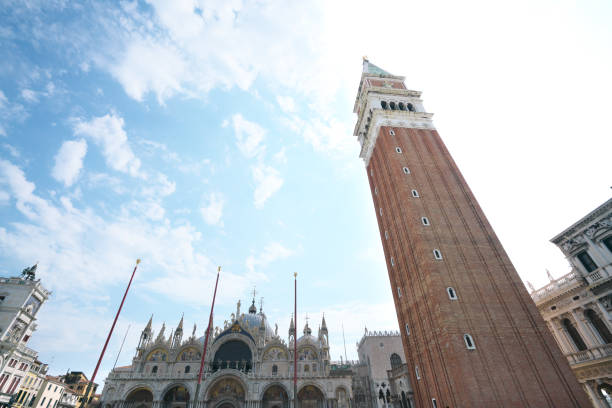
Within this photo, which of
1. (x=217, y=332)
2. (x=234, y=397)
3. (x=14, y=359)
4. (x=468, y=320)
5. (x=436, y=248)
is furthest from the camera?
(x=217, y=332)

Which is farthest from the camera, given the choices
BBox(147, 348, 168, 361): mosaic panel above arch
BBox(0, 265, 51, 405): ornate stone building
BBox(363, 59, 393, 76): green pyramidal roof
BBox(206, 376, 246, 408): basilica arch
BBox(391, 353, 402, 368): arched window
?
BBox(391, 353, 402, 368): arched window

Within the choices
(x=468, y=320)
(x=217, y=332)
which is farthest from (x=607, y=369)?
(x=217, y=332)

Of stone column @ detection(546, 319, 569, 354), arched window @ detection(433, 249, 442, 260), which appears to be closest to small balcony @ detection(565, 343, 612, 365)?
stone column @ detection(546, 319, 569, 354)

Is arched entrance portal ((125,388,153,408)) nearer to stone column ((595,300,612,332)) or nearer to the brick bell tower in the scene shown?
the brick bell tower

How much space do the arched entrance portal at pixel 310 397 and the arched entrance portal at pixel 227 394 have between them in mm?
7697

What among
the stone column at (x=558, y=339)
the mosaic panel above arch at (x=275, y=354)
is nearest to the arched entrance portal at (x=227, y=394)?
the mosaic panel above arch at (x=275, y=354)

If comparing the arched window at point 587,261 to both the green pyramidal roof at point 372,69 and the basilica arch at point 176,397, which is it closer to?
the green pyramidal roof at point 372,69

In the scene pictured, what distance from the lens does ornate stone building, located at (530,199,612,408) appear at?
22.5m

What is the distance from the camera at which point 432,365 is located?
2222cm

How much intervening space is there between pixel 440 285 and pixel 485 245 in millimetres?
6528

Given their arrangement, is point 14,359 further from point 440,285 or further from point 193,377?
point 440,285

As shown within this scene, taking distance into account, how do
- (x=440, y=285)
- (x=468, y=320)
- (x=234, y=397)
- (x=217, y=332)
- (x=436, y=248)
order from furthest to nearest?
1. (x=217, y=332)
2. (x=234, y=397)
3. (x=436, y=248)
4. (x=440, y=285)
5. (x=468, y=320)

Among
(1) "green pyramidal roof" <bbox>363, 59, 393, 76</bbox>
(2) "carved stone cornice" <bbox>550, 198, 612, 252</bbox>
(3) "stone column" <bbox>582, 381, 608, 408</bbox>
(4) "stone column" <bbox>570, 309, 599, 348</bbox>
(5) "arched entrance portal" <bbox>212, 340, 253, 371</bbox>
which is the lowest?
(3) "stone column" <bbox>582, 381, 608, 408</bbox>

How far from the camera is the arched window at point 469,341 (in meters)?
20.1
